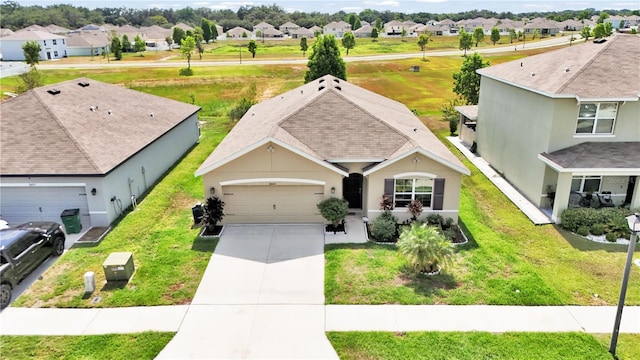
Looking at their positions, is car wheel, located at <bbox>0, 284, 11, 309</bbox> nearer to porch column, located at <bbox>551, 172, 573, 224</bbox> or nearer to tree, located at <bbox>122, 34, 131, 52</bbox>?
porch column, located at <bbox>551, 172, 573, 224</bbox>

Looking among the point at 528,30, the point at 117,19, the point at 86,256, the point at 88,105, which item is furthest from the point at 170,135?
the point at 117,19

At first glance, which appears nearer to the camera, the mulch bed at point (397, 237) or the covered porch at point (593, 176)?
the mulch bed at point (397, 237)

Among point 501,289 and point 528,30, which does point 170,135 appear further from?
point 528,30

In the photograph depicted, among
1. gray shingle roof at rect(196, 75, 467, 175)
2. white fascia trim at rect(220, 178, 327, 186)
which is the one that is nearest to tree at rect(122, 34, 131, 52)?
gray shingle roof at rect(196, 75, 467, 175)

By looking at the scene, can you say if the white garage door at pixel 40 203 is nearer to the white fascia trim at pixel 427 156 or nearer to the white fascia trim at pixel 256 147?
the white fascia trim at pixel 256 147

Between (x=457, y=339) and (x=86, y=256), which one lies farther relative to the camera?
(x=86, y=256)

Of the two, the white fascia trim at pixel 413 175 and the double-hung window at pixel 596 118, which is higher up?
the double-hung window at pixel 596 118

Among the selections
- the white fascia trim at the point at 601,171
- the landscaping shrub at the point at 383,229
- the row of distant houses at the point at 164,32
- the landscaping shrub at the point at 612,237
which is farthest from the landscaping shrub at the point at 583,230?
the row of distant houses at the point at 164,32
